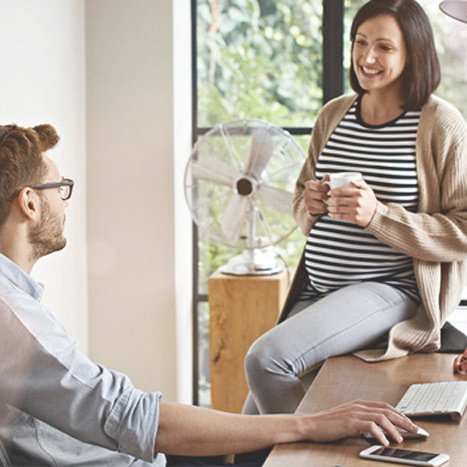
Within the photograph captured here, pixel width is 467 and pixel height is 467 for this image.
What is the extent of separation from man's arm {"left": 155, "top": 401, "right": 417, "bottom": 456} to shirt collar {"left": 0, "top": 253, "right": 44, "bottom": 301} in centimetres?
34

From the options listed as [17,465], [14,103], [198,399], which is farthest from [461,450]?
[198,399]

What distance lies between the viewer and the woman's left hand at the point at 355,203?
2.33m

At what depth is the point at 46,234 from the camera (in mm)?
1650

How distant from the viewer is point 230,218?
10.9 ft

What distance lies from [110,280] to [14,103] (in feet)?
3.47

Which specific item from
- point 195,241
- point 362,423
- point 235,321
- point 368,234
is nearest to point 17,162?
point 362,423

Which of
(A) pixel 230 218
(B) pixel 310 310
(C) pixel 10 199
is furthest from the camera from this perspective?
(A) pixel 230 218

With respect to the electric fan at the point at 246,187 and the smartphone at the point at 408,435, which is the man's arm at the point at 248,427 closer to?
the smartphone at the point at 408,435

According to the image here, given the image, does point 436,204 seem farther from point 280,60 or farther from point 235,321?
point 280,60

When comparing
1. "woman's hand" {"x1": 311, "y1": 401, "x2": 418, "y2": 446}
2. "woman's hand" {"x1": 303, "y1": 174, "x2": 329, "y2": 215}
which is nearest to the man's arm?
"woman's hand" {"x1": 311, "y1": 401, "x2": 418, "y2": 446}

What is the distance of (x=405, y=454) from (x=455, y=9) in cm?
96

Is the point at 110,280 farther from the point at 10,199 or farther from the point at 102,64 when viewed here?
the point at 10,199

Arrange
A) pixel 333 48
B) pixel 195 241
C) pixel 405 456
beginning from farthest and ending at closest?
pixel 195 241
pixel 333 48
pixel 405 456

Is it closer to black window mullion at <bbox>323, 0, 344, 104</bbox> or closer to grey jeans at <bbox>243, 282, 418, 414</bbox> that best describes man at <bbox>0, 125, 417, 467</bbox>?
grey jeans at <bbox>243, 282, 418, 414</bbox>
